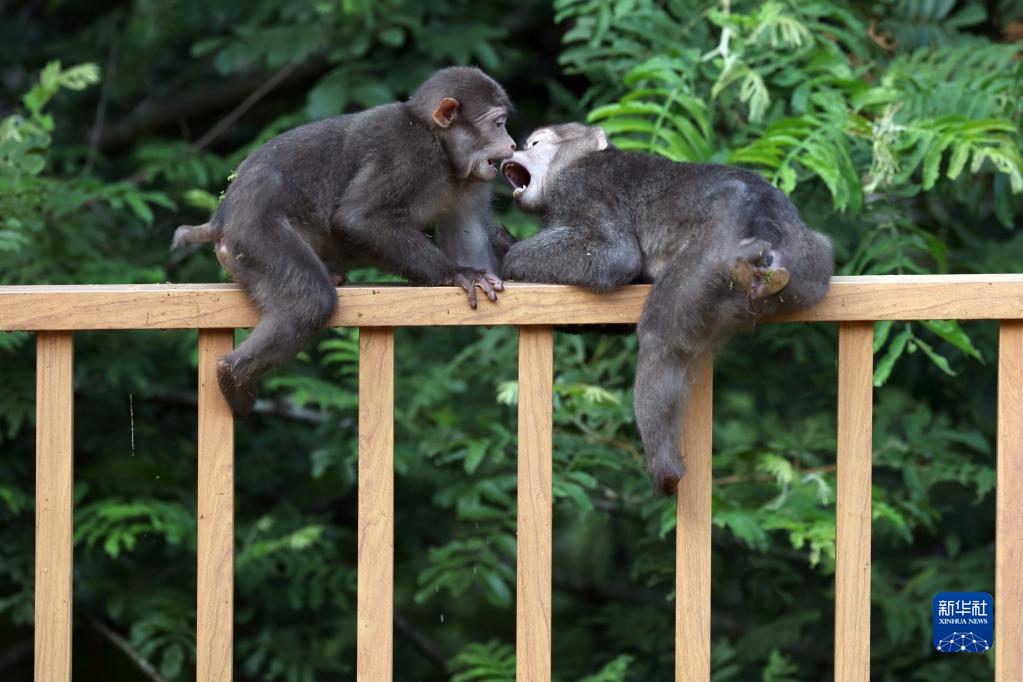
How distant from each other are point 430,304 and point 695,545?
78 cm

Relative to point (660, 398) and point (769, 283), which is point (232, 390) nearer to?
point (660, 398)

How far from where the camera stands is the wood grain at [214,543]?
277 cm

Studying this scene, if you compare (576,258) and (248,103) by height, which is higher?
(248,103)

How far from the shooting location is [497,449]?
14.1 ft

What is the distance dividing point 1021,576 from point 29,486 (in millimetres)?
3709

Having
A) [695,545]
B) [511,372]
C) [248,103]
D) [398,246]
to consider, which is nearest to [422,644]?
[511,372]

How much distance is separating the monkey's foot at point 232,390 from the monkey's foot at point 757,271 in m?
1.12

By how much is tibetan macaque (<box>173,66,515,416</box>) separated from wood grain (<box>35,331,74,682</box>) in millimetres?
339

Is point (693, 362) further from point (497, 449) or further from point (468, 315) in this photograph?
point (497, 449)

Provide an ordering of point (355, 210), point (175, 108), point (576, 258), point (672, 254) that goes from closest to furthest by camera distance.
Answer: point (576, 258) < point (672, 254) < point (355, 210) < point (175, 108)

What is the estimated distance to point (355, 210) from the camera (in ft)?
11.1

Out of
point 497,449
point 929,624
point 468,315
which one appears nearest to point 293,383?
point 497,449

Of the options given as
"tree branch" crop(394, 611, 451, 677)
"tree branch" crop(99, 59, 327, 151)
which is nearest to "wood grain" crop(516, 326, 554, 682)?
"tree branch" crop(394, 611, 451, 677)

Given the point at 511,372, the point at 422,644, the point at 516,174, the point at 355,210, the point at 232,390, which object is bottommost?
the point at 422,644
